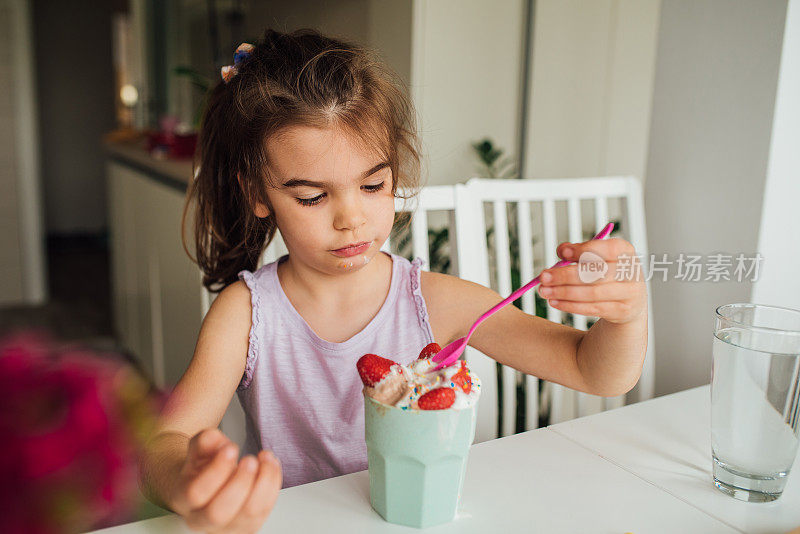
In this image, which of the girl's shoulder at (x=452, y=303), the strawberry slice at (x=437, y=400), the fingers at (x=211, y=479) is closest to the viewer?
the fingers at (x=211, y=479)

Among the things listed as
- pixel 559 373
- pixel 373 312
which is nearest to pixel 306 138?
pixel 373 312

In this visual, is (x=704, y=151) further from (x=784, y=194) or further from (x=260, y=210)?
(x=260, y=210)

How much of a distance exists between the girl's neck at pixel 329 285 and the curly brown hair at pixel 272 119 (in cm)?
8

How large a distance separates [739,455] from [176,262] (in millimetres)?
1938

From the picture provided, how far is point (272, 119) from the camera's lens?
80 cm

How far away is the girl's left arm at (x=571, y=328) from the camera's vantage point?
628 millimetres

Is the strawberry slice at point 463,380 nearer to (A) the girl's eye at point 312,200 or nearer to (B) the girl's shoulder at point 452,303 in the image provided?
(A) the girl's eye at point 312,200

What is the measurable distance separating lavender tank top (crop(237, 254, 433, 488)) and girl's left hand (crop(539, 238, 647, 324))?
0.35 m

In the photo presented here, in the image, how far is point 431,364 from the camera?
600 millimetres

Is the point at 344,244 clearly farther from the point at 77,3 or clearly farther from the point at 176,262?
the point at 77,3

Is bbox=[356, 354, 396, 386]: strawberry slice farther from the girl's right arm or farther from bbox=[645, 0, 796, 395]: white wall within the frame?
bbox=[645, 0, 796, 395]: white wall

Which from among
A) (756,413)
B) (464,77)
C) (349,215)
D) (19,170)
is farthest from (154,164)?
(756,413)

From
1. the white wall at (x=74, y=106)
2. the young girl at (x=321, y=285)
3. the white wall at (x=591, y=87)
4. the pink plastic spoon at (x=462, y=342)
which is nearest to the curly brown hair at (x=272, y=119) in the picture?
the young girl at (x=321, y=285)

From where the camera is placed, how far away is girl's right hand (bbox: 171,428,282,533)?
0.39 meters
